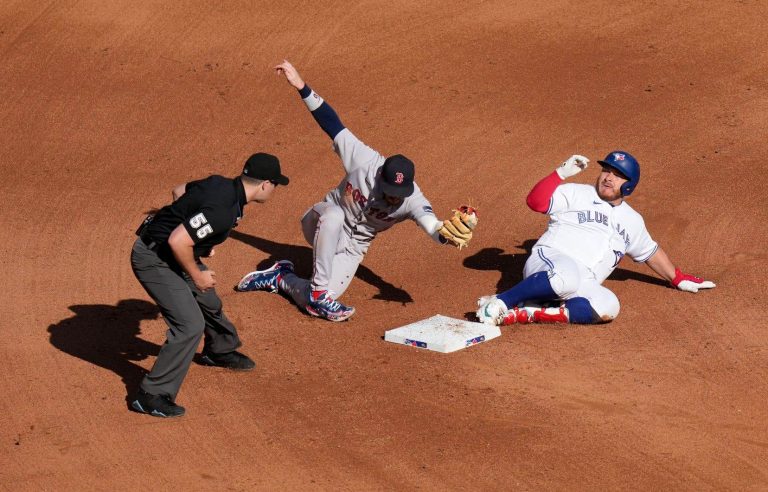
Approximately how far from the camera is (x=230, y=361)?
8625 millimetres

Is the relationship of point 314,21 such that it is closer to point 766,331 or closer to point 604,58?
point 604,58

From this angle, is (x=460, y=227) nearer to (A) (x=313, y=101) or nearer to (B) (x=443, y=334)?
(B) (x=443, y=334)

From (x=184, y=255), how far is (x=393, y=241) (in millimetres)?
4646

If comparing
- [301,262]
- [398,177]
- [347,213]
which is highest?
[398,177]

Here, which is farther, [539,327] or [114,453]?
[539,327]

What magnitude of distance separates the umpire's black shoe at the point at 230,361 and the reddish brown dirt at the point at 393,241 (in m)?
0.11

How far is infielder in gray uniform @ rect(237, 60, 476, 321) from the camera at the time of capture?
30.8 ft

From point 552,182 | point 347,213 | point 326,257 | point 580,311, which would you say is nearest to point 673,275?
point 580,311

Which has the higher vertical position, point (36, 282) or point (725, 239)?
point (36, 282)

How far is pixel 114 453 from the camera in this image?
24.0 ft

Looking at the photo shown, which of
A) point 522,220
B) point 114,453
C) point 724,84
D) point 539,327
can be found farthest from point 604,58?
point 114,453

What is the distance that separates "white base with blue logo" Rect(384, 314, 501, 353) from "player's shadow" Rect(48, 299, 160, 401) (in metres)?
2.04

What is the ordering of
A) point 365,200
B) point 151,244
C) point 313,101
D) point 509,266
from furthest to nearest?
point 509,266, point 313,101, point 365,200, point 151,244

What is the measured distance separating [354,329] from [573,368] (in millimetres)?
1944
